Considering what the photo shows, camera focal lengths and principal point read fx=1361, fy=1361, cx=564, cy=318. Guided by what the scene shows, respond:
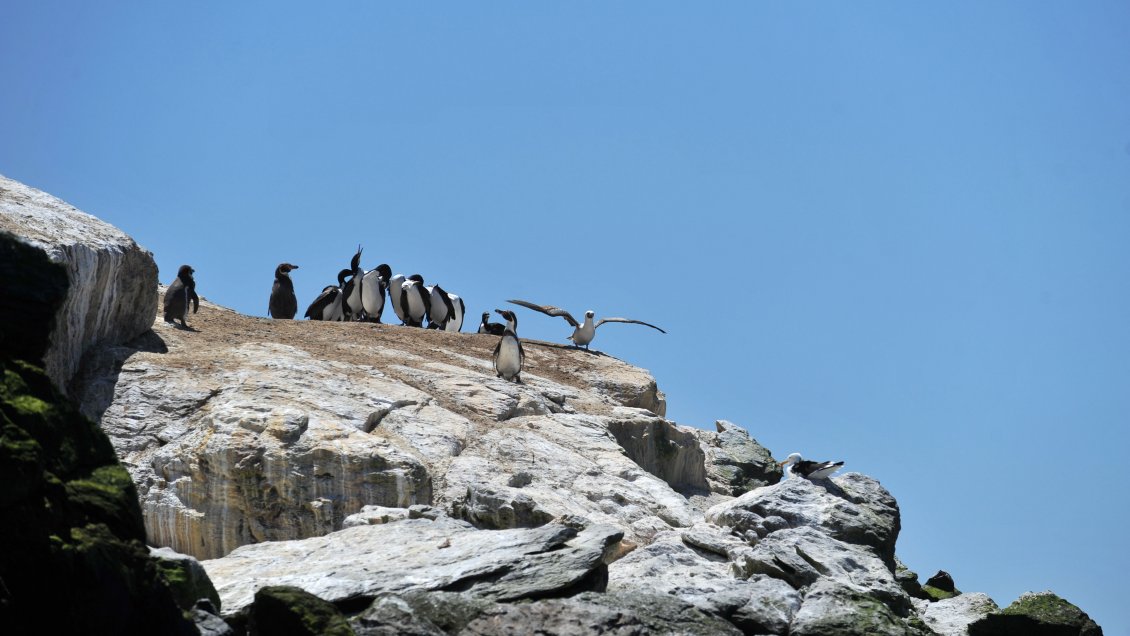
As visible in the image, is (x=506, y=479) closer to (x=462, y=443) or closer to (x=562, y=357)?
(x=462, y=443)

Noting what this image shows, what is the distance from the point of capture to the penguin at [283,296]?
29.9 meters

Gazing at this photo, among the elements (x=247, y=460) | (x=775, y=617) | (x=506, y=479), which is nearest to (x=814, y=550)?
(x=775, y=617)

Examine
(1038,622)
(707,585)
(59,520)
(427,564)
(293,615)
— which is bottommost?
(293,615)

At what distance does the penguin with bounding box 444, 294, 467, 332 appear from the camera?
112 feet

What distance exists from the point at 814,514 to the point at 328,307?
17.2 metres

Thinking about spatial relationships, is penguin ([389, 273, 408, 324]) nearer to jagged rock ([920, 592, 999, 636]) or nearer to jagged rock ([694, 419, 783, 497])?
jagged rock ([694, 419, 783, 497])

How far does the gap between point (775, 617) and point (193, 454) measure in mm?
6785

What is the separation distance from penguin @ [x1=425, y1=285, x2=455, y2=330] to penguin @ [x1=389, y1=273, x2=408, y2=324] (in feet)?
2.57

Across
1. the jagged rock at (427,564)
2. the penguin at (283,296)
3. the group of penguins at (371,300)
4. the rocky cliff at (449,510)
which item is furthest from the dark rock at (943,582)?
the penguin at (283,296)

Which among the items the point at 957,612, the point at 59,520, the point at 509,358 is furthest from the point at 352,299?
the point at 59,520

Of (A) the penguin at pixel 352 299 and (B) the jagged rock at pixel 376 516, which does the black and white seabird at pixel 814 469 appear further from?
(A) the penguin at pixel 352 299

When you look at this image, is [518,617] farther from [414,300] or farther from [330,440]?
[414,300]

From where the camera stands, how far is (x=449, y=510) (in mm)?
15188

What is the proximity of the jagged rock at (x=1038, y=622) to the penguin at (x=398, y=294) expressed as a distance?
19459 mm
